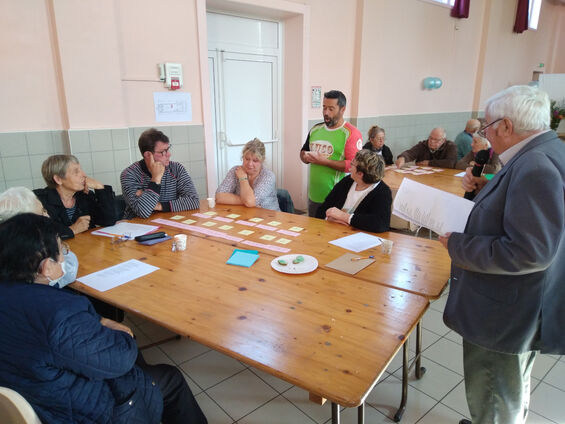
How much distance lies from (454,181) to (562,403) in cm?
255

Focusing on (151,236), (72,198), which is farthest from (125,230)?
(72,198)

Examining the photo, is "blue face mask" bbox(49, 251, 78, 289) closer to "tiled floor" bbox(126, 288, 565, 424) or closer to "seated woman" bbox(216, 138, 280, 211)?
"tiled floor" bbox(126, 288, 565, 424)

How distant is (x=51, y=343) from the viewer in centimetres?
115

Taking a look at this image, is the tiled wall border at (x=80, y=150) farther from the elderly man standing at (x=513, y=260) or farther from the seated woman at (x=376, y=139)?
the elderly man standing at (x=513, y=260)

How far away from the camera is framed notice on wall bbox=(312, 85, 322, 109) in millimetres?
Answer: 5336

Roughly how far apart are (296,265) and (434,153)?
404 cm

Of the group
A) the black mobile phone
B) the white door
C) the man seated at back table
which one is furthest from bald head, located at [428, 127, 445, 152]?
the black mobile phone

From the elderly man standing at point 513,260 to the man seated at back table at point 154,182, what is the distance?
2048mm

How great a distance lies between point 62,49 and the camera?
130 inches

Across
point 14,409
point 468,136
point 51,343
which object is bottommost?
point 14,409

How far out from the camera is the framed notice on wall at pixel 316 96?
5.34m

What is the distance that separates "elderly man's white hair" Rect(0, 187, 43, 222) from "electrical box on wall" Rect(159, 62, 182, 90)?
→ 7.50ft

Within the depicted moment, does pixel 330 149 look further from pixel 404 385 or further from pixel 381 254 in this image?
pixel 404 385

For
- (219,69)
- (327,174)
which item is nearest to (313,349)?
(327,174)
